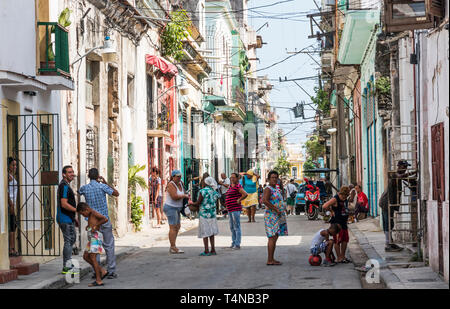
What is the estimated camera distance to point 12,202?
45.1ft

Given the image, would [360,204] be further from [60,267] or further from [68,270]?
[68,270]

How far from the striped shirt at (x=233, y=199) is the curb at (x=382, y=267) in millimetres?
2789

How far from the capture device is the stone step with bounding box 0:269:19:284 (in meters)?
12.3

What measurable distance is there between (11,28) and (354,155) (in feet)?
80.9

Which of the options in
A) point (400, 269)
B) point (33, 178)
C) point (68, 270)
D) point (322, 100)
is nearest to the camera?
point (400, 269)

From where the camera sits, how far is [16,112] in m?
14.3

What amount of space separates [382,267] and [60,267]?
5458 millimetres

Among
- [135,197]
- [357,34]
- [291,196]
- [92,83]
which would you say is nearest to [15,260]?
[92,83]

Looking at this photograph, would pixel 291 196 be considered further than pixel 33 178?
Yes

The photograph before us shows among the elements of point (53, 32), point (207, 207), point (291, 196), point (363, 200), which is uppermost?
point (53, 32)

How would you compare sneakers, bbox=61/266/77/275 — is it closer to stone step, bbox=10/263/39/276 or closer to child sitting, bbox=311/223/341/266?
stone step, bbox=10/263/39/276

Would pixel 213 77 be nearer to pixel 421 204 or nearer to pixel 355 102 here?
pixel 355 102
